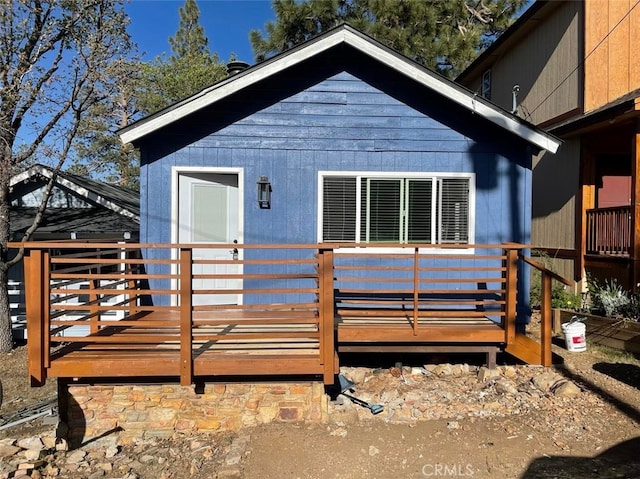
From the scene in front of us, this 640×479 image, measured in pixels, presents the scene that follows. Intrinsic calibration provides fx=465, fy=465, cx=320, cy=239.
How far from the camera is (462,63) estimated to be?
53.2 feet

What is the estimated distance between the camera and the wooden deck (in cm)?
441

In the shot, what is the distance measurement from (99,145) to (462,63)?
52.6 feet

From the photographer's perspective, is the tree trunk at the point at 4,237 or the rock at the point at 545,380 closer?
the rock at the point at 545,380

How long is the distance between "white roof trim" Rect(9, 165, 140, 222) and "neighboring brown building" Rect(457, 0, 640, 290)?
7.85 meters

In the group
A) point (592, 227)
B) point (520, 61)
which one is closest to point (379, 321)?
point (592, 227)

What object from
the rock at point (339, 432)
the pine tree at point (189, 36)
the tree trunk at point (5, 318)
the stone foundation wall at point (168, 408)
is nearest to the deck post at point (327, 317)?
the stone foundation wall at point (168, 408)

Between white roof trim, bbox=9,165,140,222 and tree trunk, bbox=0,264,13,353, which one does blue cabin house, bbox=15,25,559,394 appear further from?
tree trunk, bbox=0,264,13,353

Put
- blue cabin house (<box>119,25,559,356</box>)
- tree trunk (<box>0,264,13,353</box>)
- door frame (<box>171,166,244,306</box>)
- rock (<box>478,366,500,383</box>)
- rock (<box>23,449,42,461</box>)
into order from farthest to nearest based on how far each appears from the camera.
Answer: tree trunk (<box>0,264,13,353</box>) < blue cabin house (<box>119,25,559,356</box>) < door frame (<box>171,166,244,306</box>) < rock (<box>478,366,500,383</box>) < rock (<box>23,449,42,461</box>)

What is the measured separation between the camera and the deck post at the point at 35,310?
428cm

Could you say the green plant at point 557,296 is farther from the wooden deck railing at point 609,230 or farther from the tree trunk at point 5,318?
the tree trunk at point 5,318

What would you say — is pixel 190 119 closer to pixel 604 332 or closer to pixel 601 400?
pixel 601 400

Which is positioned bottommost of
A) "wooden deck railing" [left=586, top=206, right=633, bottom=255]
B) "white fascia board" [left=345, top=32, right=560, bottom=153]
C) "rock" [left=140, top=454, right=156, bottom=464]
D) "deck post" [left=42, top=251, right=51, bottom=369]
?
"rock" [left=140, top=454, right=156, bottom=464]

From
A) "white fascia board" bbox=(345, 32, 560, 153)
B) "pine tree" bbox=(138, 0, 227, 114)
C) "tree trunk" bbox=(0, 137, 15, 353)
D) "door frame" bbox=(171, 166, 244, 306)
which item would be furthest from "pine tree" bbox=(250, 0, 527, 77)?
"door frame" bbox=(171, 166, 244, 306)

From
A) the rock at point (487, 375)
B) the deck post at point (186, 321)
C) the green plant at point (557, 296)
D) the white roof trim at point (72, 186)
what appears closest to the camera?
the deck post at point (186, 321)
